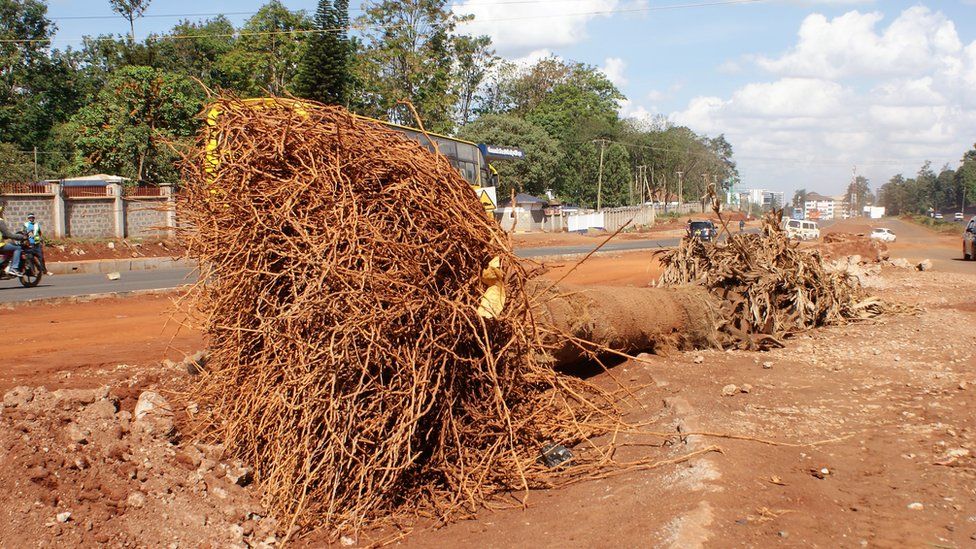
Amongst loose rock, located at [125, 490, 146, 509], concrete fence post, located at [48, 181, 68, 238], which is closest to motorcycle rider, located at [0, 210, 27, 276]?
concrete fence post, located at [48, 181, 68, 238]

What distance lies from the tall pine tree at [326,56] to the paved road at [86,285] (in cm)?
1677

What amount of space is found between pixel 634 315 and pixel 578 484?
2851 mm

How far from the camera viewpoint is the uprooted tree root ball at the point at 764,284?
29.2ft

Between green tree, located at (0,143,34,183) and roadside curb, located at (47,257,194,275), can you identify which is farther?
green tree, located at (0,143,34,183)

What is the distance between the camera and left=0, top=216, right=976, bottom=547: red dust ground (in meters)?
3.98

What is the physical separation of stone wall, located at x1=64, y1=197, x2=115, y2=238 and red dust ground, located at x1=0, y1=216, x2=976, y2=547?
2029 cm

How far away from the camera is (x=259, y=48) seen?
43656 millimetres

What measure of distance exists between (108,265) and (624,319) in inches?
714

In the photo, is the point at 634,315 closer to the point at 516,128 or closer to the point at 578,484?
the point at 578,484

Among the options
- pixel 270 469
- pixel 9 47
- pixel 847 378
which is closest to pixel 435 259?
pixel 270 469

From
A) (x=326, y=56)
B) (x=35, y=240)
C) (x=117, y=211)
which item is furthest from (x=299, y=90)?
(x=35, y=240)

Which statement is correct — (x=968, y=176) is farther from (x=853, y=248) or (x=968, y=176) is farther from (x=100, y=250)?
(x=100, y=250)

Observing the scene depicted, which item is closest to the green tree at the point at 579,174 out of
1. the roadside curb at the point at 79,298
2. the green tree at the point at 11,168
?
the green tree at the point at 11,168

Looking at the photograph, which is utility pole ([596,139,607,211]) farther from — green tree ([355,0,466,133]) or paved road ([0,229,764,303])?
paved road ([0,229,764,303])
